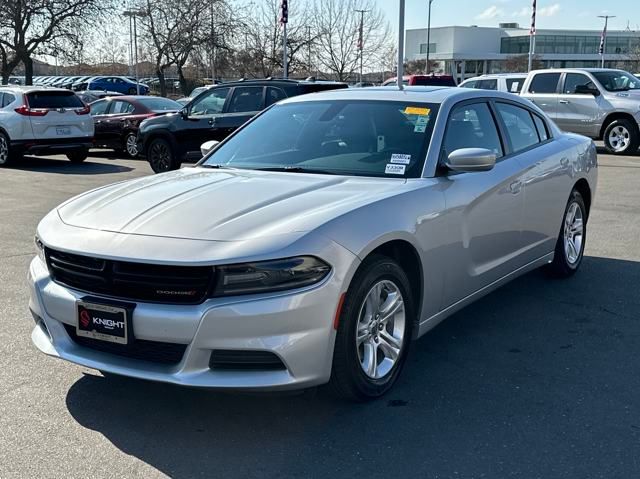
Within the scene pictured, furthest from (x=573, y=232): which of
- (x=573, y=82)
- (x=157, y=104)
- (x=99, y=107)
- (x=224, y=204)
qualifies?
(x=99, y=107)

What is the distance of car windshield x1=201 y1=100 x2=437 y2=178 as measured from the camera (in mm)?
4535

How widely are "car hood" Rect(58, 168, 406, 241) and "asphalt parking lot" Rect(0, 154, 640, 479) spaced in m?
0.93

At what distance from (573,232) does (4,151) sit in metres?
13.0

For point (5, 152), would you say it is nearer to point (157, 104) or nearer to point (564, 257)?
point (157, 104)

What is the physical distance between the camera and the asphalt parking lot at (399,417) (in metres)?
3.24

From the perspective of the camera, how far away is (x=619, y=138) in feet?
56.1

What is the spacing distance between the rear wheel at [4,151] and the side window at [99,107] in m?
3.00

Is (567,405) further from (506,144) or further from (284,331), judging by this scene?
(506,144)

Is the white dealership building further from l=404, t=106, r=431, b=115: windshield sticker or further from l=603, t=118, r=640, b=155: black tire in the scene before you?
l=404, t=106, r=431, b=115: windshield sticker

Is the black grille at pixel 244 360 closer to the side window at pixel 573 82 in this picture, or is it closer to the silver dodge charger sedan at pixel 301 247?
the silver dodge charger sedan at pixel 301 247

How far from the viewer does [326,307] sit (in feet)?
11.0

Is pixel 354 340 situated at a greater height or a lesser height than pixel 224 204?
lesser

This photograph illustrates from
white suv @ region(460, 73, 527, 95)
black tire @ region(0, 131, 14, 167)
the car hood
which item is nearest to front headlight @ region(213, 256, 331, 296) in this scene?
the car hood

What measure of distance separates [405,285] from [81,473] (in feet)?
5.97
